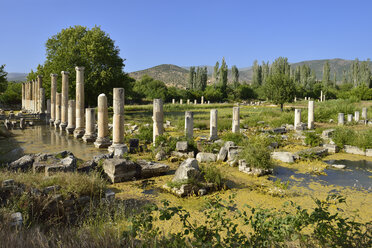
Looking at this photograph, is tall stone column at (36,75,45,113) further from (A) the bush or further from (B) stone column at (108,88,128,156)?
(A) the bush

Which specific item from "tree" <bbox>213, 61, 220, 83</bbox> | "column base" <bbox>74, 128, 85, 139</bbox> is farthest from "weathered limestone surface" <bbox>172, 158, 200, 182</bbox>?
"tree" <bbox>213, 61, 220, 83</bbox>

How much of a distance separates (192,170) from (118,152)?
4708 millimetres

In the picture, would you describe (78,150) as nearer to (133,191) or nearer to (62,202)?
(133,191)

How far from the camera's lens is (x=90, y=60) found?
2892cm

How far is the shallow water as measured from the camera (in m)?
8.12

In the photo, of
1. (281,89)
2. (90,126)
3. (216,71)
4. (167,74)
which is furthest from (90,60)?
(167,74)

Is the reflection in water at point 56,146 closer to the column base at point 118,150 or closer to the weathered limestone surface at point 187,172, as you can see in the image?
the column base at point 118,150

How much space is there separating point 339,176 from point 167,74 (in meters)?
139

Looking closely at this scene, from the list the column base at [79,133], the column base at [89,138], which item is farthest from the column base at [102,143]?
the column base at [79,133]

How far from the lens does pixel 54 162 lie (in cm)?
840

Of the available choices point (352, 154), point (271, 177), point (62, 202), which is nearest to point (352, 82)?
point (352, 154)

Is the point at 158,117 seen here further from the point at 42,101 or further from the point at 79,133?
the point at 42,101

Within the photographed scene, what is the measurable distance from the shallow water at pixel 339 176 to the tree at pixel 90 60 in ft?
75.7

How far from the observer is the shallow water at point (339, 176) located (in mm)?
8125
